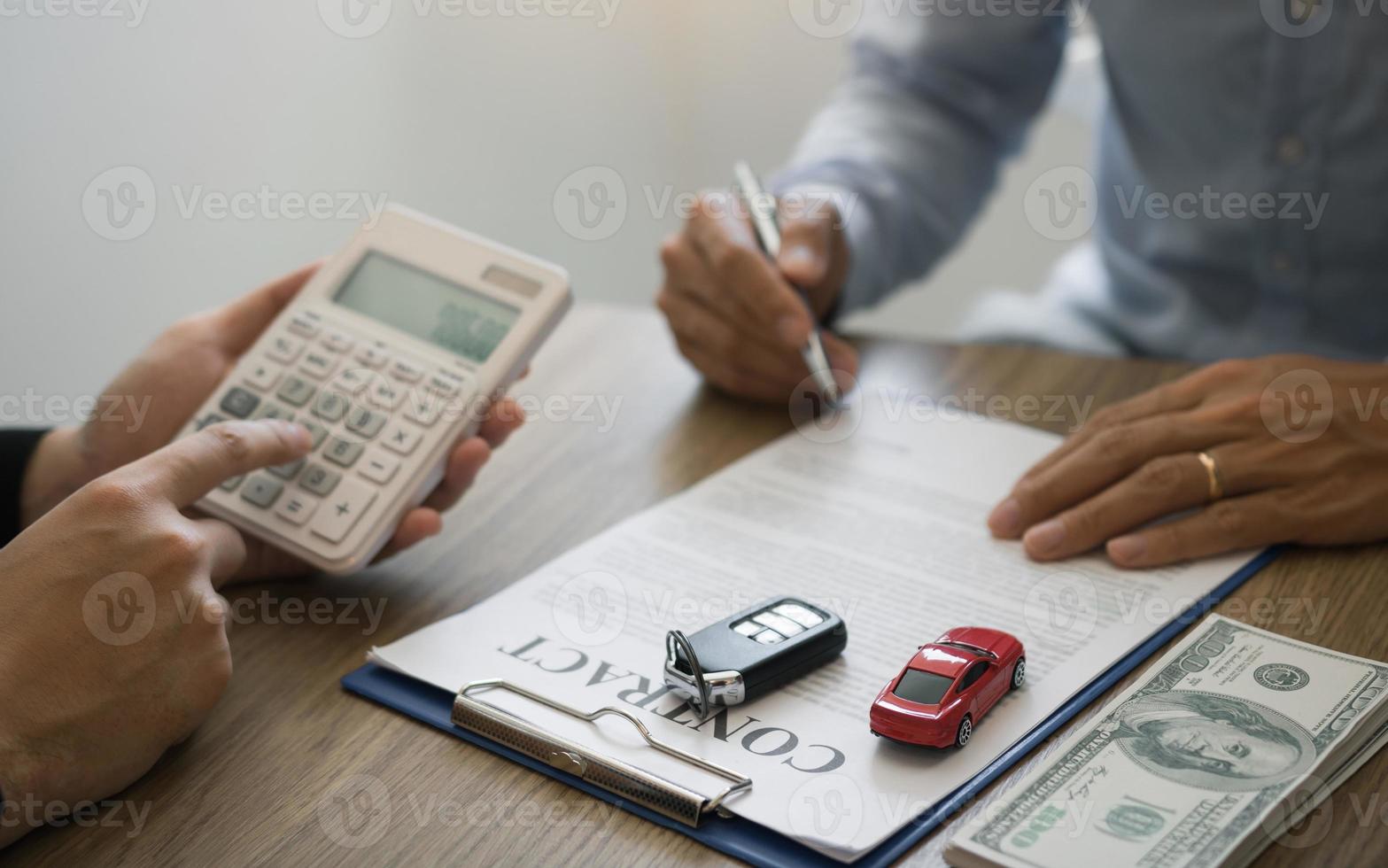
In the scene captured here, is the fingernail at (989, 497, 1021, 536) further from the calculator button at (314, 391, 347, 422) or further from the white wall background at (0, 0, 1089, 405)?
the white wall background at (0, 0, 1089, 405)

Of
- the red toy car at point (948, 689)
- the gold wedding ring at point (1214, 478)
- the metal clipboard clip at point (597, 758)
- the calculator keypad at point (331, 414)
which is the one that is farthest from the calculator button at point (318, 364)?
the gold wedding ring at point (1214, 478)

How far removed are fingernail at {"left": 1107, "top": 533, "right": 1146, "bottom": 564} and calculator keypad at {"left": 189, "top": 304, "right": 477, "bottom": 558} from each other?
390 mm

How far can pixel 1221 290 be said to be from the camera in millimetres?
1075

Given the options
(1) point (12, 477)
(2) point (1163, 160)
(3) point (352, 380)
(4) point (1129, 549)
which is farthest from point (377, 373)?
(2) point (1163, 160)

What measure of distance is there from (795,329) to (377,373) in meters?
0.32

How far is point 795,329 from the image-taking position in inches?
34.9

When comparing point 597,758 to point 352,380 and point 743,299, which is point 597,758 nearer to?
point 352,380

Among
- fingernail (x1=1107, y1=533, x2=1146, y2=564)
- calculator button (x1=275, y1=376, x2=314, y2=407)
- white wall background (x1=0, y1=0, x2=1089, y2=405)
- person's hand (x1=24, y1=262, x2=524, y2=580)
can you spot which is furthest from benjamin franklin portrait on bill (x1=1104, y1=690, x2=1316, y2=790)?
white wall background (x1=0, y1=0, x2=1089, y2=405)

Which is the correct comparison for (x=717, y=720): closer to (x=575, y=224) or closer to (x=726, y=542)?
(x=726, y=542)

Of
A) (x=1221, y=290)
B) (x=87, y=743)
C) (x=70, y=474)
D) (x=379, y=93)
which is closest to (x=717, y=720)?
(x=87, y=743)

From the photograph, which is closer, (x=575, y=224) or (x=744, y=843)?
(x=744, y=843)

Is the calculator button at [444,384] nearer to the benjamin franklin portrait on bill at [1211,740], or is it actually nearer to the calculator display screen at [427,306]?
the calculator display screen at [427,306]

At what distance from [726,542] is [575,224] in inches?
56.7

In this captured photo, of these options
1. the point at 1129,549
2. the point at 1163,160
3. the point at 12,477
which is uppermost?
the point at 1163,160
